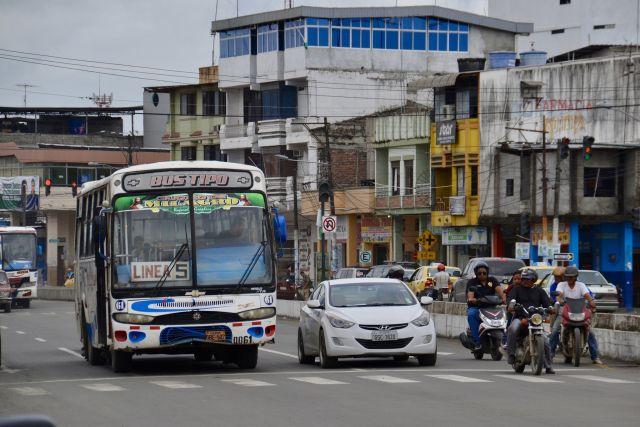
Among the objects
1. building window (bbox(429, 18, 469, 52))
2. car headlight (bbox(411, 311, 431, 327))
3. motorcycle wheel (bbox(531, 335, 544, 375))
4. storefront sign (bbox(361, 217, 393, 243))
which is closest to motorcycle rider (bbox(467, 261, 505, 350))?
car headlight (bbox(411, 311, 431, 327))

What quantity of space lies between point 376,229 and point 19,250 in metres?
20.3

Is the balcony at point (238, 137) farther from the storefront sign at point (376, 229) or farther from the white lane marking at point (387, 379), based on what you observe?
the white lane marking at point (387, 379)

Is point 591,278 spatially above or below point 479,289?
below

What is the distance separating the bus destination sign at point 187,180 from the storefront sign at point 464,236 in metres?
48.1

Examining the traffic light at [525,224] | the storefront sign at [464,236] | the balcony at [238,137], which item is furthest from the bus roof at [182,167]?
the balcony at [238,137]

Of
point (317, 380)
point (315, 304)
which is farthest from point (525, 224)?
point (317, 380)

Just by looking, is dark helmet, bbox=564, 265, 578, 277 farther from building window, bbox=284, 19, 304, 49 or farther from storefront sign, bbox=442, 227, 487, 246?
building window, bbox=284, 19, 304, 49

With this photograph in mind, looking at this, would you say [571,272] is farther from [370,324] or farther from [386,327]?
[370,324]

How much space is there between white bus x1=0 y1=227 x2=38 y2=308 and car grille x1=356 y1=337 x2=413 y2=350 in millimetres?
45392

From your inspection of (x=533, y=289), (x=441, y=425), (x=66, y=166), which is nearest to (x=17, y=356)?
(x=533, y=289)

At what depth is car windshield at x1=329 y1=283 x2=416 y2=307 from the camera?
76.1 feet

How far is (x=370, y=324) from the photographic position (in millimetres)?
22172

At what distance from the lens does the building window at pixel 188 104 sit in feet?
313

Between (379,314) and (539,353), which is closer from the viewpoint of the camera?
(539,353)
